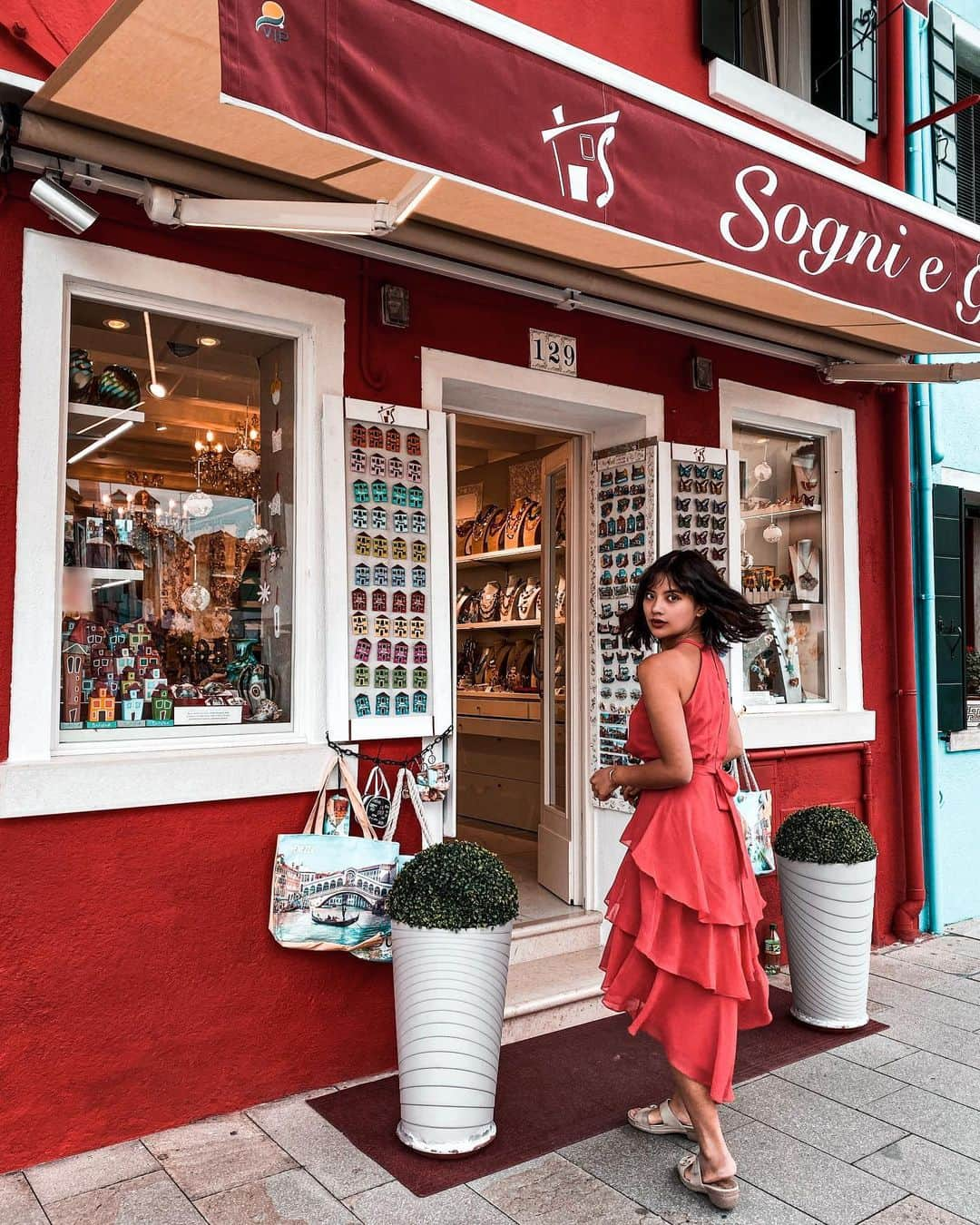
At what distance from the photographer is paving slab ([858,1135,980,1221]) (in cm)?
312

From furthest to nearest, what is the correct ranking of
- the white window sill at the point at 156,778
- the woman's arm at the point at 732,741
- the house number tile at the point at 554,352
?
the house number tile at the point at 554,352
the woman's arm at the point at 732,741
the white window sill at the point at 156,778

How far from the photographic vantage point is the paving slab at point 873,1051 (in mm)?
4238

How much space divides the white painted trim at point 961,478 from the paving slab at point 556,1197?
4820 millimetres

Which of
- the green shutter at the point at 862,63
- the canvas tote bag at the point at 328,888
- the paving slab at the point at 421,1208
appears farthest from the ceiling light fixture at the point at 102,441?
the green shutter at the point at 862,63

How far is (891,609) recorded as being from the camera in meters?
6.22

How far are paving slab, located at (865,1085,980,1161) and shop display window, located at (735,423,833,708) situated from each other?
2292 mm

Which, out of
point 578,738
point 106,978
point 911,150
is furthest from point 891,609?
point 106,978

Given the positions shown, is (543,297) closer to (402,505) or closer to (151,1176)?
(402,505)

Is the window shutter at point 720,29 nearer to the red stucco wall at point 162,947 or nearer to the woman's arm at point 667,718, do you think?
the red stucco wall at point 162,947

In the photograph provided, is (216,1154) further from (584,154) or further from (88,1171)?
(584,154)

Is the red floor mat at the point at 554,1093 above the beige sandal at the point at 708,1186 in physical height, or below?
below

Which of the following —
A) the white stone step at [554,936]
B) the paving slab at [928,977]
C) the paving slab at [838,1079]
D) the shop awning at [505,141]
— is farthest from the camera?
the paving slab at [928,977]

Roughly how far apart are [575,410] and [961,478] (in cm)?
298

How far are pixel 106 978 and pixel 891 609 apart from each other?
4.86 meters
